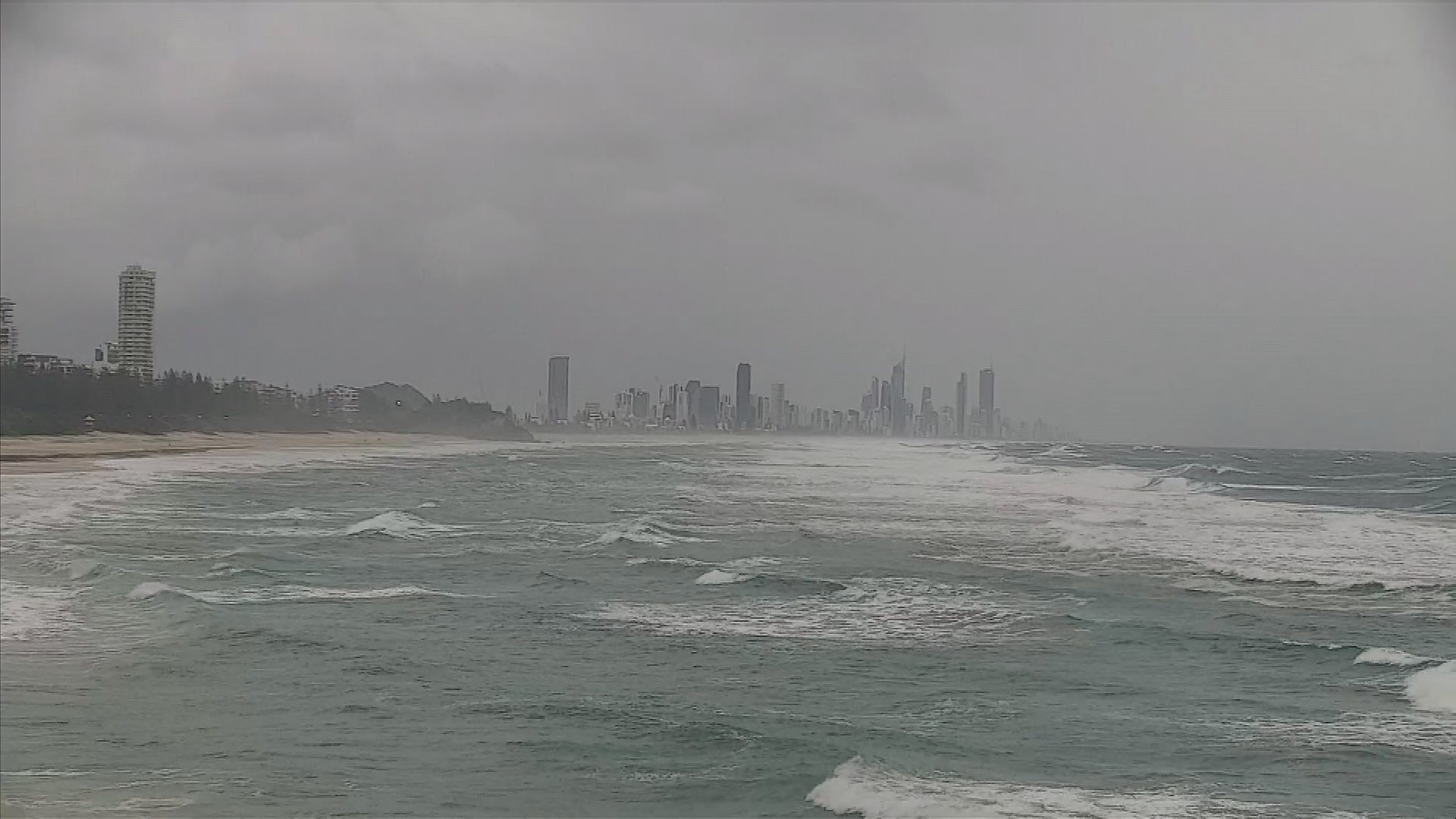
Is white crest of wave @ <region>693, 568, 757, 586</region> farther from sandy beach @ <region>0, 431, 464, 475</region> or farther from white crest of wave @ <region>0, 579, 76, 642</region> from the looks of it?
sandy beach @ <region>0, 431, 464, 475</region>

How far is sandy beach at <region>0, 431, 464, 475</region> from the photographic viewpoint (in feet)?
61.3

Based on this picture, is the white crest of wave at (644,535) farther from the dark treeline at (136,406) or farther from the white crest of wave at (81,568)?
the dark treeline at (136,406)

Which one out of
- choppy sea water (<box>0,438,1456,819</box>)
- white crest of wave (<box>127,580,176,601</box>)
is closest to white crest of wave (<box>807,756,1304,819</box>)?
choppy sea water (<box>0,438,1456,819</box>)

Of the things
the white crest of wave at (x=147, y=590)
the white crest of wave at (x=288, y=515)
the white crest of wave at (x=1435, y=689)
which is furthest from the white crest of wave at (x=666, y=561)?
the white crest of wave at (x=1435, y=689)

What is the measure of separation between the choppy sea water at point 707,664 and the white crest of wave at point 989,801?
2 cm

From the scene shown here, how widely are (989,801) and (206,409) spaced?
2477cm

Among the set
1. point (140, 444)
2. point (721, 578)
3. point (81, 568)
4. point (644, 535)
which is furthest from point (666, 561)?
point (140, 444)

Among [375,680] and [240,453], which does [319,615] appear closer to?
[375,680]

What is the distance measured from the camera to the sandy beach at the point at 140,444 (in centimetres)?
1869

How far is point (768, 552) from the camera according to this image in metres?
14.2

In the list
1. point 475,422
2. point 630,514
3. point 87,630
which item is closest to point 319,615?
point 87,630

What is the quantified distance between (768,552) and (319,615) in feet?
19.3

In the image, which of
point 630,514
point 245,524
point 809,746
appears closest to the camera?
point 809,746

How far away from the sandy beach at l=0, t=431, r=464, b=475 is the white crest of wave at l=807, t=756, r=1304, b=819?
1636 cm
